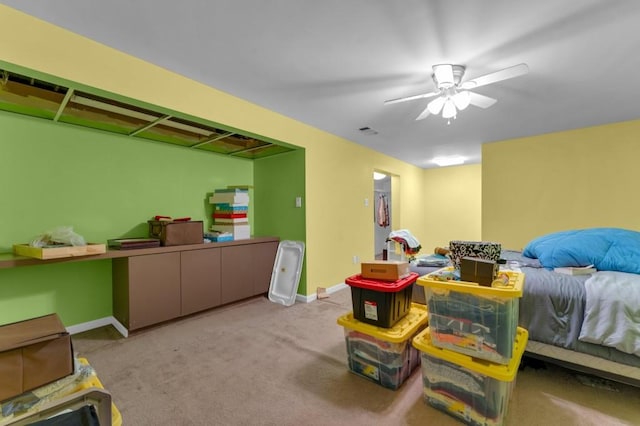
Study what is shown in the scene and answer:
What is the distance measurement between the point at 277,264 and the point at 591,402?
10.1 feet

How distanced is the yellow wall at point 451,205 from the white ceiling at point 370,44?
126 inches

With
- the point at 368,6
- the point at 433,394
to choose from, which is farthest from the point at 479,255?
the point at 368,6

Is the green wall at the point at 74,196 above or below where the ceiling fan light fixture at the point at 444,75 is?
below

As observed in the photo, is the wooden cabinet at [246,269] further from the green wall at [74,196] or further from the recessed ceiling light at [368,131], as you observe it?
the recessed ceiling light at [368,131]

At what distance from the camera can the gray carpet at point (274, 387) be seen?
151 centimetres

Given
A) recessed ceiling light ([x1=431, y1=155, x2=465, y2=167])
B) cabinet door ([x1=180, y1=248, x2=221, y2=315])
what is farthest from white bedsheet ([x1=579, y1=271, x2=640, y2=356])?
recessed ceiling light ([x1=431, y1=155, x2=465, y2=167])

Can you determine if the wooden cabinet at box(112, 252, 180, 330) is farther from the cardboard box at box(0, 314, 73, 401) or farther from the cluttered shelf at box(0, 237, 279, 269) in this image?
the cardboard box at box(0, 314, 73, 401)

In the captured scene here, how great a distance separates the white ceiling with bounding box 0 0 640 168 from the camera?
5.12ft

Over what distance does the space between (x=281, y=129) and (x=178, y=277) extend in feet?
6.51

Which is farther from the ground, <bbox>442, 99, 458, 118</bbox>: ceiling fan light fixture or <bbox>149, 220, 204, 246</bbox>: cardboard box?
<bbox>442, 99, 458, 118</bbox>: ceiling fan light fixture

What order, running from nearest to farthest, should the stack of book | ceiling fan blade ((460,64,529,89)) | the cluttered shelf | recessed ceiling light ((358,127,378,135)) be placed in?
ceiling fan blade ((460,64,529,89)) → the cluttered shelf → the stack of book → recessed ceiling light ((358,127,378,135))

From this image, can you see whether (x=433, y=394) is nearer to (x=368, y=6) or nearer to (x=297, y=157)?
(x=368, y=6)

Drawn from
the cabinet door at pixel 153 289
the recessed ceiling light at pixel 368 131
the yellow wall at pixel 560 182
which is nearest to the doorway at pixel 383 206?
the yellow wall at pixel 560 182

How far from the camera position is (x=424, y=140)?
429 cm
